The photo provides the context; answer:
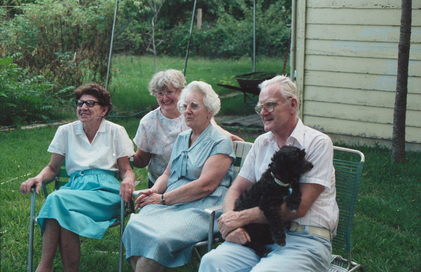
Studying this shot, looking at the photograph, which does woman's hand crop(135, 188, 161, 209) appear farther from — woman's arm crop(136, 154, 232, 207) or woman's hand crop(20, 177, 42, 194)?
woman's hand crop(20, 177, 42, 194)

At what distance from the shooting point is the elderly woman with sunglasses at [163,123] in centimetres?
412

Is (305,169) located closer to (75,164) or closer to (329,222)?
(329,222)

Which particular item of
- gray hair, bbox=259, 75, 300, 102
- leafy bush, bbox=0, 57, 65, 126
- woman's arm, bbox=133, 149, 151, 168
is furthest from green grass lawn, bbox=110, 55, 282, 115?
gray hair, bbox=259, 75, 300, 102

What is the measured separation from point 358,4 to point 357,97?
1.07m

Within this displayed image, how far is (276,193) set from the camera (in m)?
2.97

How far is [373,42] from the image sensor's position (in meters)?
7.12

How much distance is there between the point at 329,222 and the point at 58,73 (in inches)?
300

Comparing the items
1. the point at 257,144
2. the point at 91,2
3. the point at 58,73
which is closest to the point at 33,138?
the point at 58,73

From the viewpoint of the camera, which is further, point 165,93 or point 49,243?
point 165,93

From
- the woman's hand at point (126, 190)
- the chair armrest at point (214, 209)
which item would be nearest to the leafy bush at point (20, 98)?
the woman's hand at point (126, 190)

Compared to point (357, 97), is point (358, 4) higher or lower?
higher

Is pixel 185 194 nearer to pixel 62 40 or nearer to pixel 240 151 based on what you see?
pixel 240 151

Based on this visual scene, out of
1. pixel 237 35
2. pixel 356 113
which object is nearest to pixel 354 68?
pixel 356 113

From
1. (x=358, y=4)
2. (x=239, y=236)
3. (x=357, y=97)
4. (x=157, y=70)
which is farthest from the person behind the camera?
(x=157, y=70)
